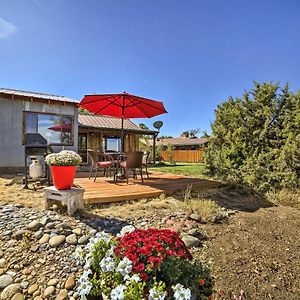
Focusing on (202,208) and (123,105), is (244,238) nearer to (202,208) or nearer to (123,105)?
(202,208)

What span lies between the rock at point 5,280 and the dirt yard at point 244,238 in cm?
150

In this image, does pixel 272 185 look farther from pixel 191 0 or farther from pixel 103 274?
pixel 191 0

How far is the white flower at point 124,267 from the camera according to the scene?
1747 millimetres

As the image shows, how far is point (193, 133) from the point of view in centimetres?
5225

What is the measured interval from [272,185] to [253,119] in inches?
80.4

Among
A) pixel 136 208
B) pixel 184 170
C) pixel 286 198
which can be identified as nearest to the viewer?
pixel 136 208

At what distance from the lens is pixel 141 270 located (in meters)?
1.77

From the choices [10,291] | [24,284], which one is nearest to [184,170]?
[24,284]

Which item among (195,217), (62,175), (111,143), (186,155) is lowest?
(195,217)

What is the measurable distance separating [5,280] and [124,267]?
1.51 metres

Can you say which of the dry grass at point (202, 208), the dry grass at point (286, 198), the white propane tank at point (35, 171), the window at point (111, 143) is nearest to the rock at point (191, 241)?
the dry grass at point (202, 208)

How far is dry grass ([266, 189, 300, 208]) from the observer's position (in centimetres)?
521

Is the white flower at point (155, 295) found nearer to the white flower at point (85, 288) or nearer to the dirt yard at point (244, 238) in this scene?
the white flower at point (85, 288)

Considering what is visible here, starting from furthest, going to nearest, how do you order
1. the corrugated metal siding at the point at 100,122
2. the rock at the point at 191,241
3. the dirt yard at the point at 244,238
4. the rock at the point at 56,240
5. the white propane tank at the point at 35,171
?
the corrugated metal siding at the point at 100,122 < the white propane tank at the point at 35,171 < the rock at the point at 191,241 < the rock at the point at 56,240 < the dirt yard at the point at 244,238
